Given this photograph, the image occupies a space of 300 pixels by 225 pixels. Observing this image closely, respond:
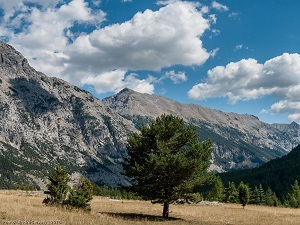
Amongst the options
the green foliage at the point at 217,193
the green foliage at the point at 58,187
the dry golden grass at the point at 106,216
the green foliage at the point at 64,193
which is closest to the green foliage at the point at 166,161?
the dry golden grass at the point at 106,216

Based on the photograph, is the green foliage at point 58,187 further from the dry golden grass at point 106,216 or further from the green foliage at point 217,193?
the green foliage at point 217,193

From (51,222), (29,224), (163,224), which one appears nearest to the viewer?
(29,224)

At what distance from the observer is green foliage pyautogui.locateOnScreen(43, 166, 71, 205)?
123ft

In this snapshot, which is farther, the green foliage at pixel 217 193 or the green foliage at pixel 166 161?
the green foliage at pixel 217 193

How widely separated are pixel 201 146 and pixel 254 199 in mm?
103020

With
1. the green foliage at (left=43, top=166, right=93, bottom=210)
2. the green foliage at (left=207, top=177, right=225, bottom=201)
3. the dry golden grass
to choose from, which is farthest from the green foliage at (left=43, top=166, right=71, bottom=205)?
the green foliage at (left=207, top=177, right=225, bottom=201)

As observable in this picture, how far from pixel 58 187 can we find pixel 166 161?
1459cm

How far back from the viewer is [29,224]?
18.6m

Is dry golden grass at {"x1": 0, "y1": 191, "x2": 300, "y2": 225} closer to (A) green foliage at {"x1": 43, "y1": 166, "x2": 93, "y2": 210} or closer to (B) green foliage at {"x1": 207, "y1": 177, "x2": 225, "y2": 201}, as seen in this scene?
(A) green foliage at {"x1": 43, "y1": 166, "x2": 93, "y2": 210}

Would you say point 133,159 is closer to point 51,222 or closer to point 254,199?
point 51,222

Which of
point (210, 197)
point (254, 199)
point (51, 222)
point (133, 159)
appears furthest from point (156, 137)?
point (254, 199)

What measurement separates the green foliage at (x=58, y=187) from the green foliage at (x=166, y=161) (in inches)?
343

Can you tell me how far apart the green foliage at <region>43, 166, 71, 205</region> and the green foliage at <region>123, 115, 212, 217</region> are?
28.6ft

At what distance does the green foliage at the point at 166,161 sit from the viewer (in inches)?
1321
